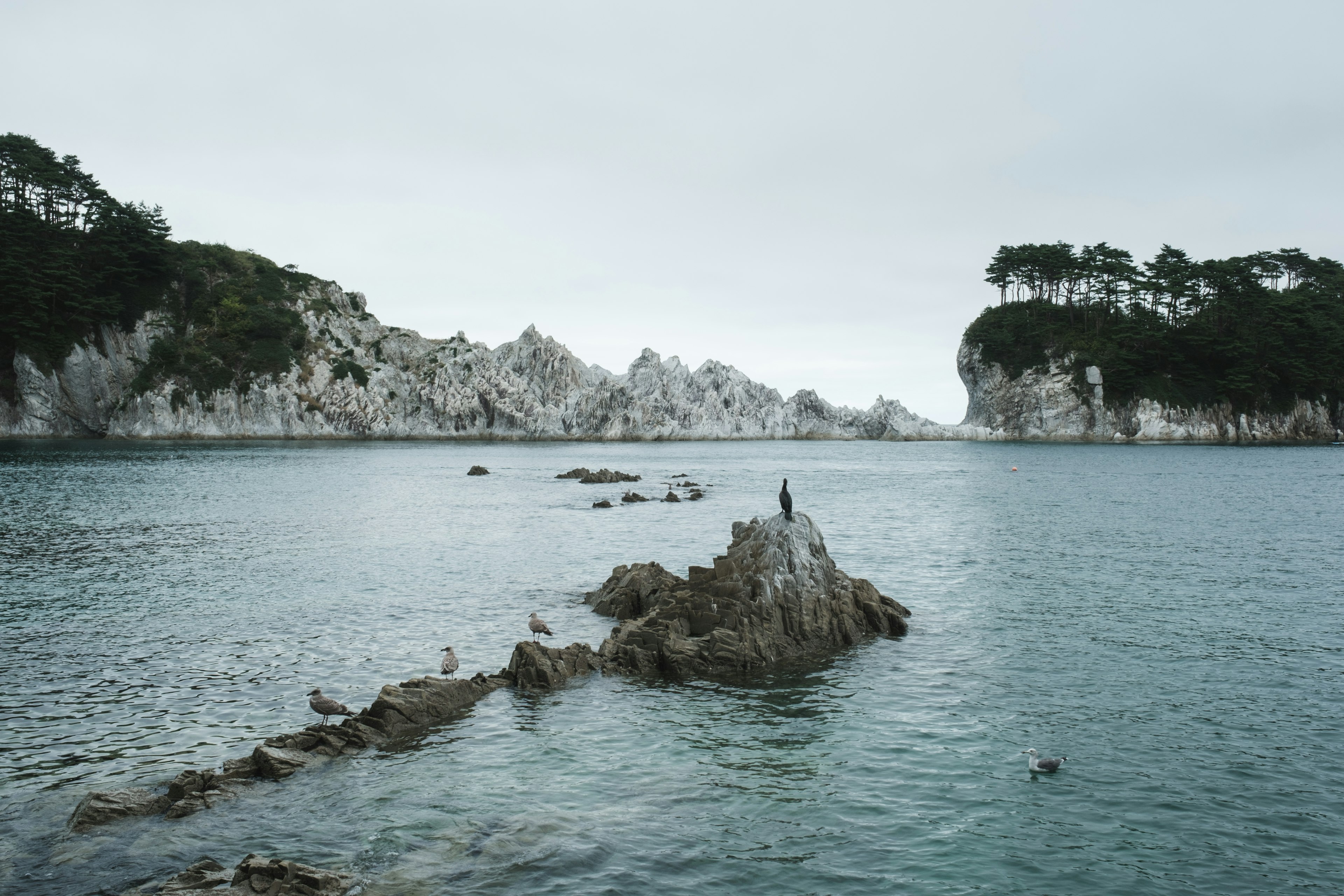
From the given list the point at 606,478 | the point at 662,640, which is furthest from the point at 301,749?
the point at 606,478

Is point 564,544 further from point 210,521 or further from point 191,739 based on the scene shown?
point 191,739

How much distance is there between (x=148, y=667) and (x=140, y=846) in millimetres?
11332

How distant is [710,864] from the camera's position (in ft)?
39.4

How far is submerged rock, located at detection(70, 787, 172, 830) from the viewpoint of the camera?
12734 millimetres

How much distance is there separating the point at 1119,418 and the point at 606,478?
124204mm

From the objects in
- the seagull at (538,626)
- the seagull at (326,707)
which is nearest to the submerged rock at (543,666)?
the seagull at (538,626)

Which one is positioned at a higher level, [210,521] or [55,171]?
[55,171]

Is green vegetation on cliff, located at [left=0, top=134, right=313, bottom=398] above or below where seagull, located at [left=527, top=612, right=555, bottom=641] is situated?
above

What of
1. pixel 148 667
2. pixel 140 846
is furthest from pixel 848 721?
pixel 148 667

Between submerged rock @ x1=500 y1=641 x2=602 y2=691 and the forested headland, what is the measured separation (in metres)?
164

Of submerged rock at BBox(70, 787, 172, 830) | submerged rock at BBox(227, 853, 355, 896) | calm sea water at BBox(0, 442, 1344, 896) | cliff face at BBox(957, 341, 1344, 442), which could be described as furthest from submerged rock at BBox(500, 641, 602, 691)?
cliff face at BBox(957, 341, 1344, 442)

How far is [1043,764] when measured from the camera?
602 inches

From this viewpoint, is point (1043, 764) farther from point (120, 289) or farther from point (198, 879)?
point (120, 289)

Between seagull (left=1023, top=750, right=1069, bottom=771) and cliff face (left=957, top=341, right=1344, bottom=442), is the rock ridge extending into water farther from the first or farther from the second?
cliff face (left=957, top=341, right=1344, bottom=442)
